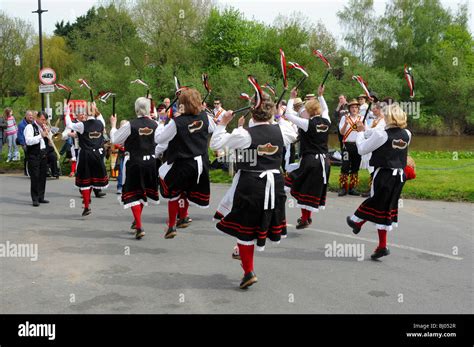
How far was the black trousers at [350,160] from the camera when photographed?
11422 millimetres

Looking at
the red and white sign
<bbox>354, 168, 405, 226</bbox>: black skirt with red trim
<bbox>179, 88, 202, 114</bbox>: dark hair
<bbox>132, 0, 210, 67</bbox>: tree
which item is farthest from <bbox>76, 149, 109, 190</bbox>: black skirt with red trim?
<bbox>132, 0, 210, 67</bbox>: tree

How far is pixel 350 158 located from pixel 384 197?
4866 millimetres

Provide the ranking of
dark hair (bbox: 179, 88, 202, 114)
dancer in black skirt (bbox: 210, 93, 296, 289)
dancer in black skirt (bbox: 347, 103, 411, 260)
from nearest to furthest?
dancer in black skirt (bbox: 210, 93, 296, 289) < dancer in black skirt (bbox: 347, 103, 411, 260) < dark hair (bbox: 179, 88, 202, 114)

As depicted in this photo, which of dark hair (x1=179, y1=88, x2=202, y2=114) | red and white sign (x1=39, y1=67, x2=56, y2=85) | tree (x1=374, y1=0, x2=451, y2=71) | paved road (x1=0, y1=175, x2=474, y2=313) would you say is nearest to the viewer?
paved road (x1=0, y1=175, x2=474, y2=313)

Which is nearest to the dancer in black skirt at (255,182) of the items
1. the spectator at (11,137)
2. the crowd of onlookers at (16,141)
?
the crowd of onlookers at (16,141)

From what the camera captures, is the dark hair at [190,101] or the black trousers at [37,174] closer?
the dark hair at [190,101]

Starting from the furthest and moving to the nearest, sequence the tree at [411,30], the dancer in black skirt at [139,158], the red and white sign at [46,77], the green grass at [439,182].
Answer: the tree at [411,30] < the red and white sign at [46,77] < the green grass at [439,182] < the dancer in black skirt at [139,158]

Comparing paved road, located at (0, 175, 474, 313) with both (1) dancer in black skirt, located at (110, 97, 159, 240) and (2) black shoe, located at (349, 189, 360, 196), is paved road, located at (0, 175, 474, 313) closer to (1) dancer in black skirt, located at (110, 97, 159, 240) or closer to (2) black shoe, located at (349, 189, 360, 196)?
(1) dancer in black skirt, located at (110, 97, 159, 240)

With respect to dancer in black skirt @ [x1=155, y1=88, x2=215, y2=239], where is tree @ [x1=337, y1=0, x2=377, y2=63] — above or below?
Result: above

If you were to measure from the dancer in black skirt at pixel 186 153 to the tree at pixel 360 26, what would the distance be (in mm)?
46409

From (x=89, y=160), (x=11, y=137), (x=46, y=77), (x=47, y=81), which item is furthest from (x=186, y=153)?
(x=11, y=137)

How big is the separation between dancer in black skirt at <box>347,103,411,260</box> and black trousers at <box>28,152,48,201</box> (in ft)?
21.7

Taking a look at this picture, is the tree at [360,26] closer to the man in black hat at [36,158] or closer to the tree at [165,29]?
the tree at [165,29]

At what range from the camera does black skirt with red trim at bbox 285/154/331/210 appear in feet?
26.4
